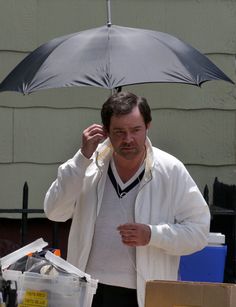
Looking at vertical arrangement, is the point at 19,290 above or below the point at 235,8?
below

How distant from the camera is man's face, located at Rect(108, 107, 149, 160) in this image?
3.57 metres

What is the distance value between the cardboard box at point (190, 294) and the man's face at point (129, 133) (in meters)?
0.83

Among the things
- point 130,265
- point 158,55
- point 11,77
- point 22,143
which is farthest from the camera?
point 22,143

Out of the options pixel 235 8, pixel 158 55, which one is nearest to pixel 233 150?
pixel 235 8

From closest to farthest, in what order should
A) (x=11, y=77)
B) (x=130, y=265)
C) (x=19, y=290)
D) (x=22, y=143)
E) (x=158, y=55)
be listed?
(x=19, y=290)
(x=130, y=265)
(x=158, y=55)
(x=11, y=77)
(x=22, y=143)

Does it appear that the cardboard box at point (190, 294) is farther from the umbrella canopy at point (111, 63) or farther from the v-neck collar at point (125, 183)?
the umbrella canopy at point (111, 63)

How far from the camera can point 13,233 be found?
5.77 metres

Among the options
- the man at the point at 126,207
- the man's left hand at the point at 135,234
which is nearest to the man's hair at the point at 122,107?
the man at the point at 126,207

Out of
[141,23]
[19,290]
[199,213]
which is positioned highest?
[141,23]

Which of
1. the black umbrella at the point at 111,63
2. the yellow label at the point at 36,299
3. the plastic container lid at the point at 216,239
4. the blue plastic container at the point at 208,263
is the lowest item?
the yellow label at the point at 36,299

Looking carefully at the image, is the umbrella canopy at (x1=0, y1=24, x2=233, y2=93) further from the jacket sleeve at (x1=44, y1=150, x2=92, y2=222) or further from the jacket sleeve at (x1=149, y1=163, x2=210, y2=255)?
the jacket sleeve at (x1=149, y1=163, x2=210, y2=255)

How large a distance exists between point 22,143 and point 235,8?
181 centimetres

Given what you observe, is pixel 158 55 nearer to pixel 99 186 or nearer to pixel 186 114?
pixel 99 186

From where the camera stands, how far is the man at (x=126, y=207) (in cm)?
358
